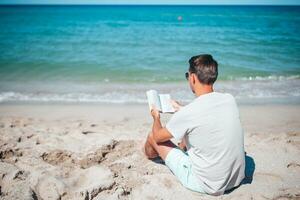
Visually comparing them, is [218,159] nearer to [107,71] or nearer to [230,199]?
[230,199]

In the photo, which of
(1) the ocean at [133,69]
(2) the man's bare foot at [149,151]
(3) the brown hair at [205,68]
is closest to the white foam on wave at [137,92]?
(1) the ocean at [133,69]

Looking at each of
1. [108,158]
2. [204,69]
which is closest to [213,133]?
[204,69]

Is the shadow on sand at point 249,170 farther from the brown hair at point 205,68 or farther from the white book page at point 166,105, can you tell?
the brown hair at point 205,68

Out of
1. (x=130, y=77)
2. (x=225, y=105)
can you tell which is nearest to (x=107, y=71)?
(x=130, y=77)

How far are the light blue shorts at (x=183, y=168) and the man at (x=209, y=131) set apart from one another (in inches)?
2.3

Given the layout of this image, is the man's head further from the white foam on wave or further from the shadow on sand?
the white foam on wave

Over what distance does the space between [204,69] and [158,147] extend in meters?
1.24

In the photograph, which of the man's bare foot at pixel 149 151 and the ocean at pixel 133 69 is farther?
the ocean at pixel 133 69

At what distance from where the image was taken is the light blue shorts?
318 cm

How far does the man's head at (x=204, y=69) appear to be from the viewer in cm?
278

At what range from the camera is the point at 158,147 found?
140 inches

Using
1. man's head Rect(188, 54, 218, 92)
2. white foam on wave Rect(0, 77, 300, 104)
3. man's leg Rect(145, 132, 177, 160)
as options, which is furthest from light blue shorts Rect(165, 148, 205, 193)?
white foam on wave Rect(0, 77, 300, 104)

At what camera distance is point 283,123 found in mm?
5773

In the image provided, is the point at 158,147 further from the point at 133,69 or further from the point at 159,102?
the point at 133,69
